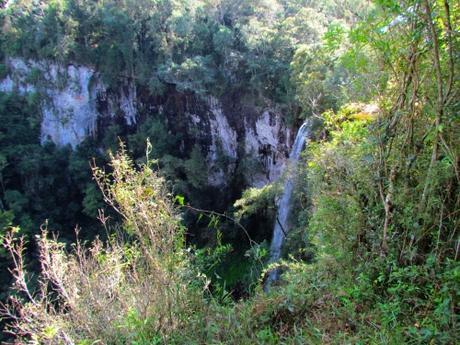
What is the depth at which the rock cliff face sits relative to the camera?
13.1 meters

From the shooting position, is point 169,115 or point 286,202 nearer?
point 286,202

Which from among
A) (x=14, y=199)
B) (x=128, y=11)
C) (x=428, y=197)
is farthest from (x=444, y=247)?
(x=14, y=199)

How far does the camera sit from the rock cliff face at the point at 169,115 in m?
13.1

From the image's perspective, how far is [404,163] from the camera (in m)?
2.33

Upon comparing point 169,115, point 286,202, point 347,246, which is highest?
point 169,115

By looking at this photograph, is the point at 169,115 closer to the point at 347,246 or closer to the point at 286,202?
the point at 286,202

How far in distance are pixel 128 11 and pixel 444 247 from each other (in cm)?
1478

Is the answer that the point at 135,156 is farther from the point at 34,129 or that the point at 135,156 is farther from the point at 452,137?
the point at 452,137

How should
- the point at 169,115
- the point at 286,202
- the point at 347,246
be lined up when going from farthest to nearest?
the point at 169,115, the point at 286,202, the point at 347,246

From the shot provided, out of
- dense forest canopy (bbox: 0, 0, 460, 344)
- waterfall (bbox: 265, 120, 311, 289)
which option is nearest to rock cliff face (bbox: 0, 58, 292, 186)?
waterfall (bbox: 265, 120, 311, 289)

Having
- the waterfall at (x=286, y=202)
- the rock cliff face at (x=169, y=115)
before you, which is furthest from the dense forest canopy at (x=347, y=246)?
the rock cliff face at (x=169, y=115)

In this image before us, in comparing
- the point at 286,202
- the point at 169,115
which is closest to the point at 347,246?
the point at 286,202

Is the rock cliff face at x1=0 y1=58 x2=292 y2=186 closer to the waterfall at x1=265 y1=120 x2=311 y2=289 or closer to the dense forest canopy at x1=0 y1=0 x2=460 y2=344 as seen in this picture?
the waterfall at x1=265 y1=120 x2=311 y2=289

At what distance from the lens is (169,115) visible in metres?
15.3
